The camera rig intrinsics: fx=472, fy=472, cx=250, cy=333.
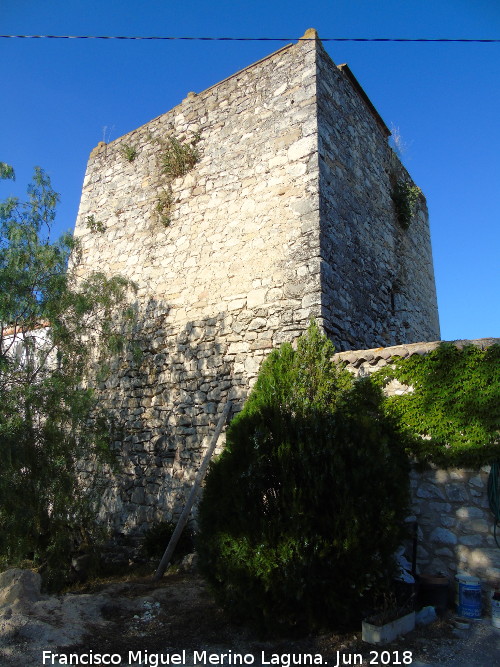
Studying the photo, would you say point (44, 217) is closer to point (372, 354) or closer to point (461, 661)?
point (372, 354)

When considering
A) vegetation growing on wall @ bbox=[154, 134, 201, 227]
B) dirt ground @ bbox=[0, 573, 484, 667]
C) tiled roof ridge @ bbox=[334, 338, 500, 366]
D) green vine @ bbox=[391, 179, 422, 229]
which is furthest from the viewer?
green vine @ bbox=[391, 179, 422, 229]

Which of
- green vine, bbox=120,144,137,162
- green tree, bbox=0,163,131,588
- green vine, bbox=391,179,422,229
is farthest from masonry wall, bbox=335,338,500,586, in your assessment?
green vine, bbox=120,144,137,162

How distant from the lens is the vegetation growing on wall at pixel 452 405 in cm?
396

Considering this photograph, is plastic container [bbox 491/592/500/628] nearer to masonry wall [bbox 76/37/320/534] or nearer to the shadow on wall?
masonry wall [bbox 76/37/320/534]

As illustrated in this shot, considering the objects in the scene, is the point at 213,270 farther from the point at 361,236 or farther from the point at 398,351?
the point at 398,351

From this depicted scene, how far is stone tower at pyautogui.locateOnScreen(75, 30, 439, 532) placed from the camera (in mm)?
5863

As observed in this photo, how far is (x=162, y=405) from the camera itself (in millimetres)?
6586

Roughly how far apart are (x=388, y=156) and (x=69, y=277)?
5.91 meters

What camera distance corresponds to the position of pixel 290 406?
3.96 meters

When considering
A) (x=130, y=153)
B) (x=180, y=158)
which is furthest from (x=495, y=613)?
(x=130, y=153)

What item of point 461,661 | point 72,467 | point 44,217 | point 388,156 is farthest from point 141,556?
point 388,156

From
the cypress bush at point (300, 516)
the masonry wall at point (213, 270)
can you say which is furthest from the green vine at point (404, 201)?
the cypress bush at point (300, 516)

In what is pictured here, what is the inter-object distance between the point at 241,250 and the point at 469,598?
4533mm

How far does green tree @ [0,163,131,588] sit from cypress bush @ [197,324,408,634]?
2107mm
